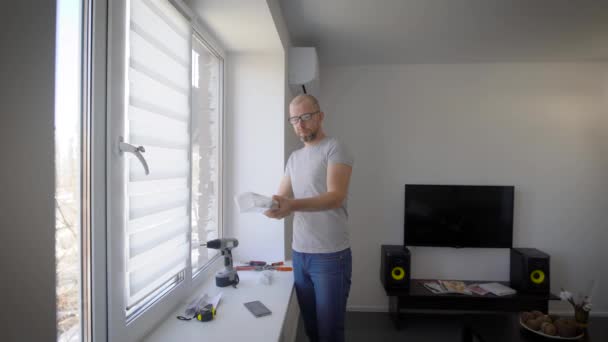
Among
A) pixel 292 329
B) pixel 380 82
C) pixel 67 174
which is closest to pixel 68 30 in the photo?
pixel 67 174

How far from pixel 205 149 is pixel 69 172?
1.20m

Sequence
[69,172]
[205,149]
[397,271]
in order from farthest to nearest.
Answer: [397,271] → [205,149] → [69,172]

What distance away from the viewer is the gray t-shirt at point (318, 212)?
5.39 feet

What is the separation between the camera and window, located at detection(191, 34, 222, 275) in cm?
198

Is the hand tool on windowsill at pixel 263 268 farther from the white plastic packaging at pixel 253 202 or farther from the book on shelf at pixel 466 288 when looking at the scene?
the book on shelf at pixel 466 288

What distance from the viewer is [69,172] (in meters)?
0.96

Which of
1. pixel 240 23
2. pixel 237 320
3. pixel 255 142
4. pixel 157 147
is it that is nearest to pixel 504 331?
pixel 237 320

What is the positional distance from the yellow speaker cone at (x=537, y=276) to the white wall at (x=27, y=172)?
3.72 meters

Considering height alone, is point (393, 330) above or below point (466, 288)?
below

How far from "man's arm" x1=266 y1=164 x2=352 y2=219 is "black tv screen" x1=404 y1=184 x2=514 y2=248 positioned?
211 centimetres

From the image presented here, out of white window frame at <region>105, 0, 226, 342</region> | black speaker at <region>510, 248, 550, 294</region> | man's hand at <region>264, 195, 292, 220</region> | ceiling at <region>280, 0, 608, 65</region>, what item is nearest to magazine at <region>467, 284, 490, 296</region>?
black speaker at <region>510, 248, 550, 294</region>

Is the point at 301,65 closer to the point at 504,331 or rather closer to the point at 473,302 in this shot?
the point at 504,331

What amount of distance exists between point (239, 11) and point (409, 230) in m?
2.62

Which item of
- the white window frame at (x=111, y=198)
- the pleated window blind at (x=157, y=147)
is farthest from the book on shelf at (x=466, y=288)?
the white window frame at (x=111, y=198)
